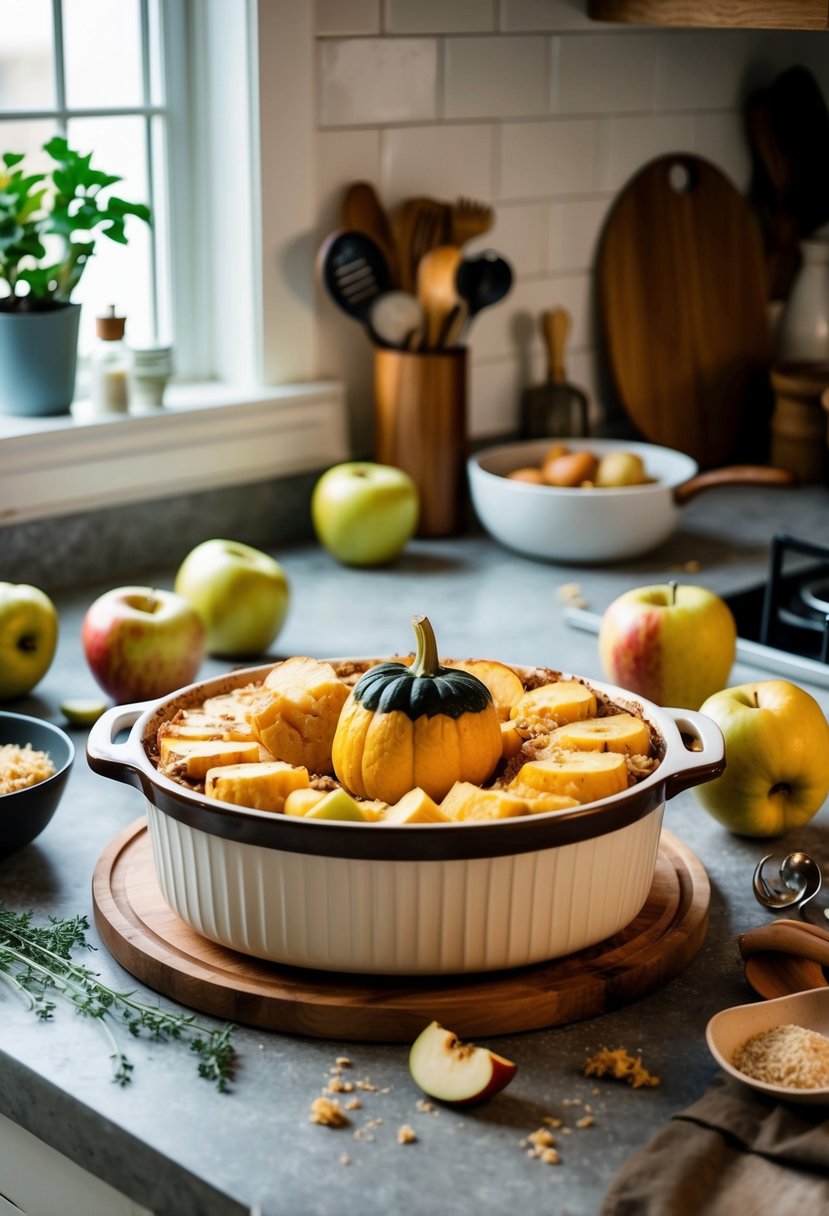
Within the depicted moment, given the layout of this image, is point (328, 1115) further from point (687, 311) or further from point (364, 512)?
point (687, 311)

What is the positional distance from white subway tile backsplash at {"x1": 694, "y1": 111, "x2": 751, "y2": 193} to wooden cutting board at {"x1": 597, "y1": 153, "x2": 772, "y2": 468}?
0.25 ft

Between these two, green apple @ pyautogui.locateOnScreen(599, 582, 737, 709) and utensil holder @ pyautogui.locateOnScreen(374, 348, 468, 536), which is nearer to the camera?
green apple @ pyautogui.locateOnScreen(599, 582, 737, 709)

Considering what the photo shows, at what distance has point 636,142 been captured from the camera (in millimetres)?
2223

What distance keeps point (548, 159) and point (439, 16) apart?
0.29m

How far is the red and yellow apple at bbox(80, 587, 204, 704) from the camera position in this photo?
133 cm

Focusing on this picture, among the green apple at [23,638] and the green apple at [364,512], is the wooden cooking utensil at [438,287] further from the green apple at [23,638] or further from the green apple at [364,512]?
the green apple at [23,638]

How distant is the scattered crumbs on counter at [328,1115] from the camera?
0.77 meters

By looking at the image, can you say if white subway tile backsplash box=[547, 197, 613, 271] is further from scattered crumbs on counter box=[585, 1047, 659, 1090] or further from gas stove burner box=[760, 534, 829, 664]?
scattered crumbs on counter box=[585, 1047, 659, 1090]

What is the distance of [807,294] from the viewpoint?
94.3 inches

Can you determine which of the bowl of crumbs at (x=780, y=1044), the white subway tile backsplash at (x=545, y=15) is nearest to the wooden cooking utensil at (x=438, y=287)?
the white subway tile backsplash at (x=545, y=15)

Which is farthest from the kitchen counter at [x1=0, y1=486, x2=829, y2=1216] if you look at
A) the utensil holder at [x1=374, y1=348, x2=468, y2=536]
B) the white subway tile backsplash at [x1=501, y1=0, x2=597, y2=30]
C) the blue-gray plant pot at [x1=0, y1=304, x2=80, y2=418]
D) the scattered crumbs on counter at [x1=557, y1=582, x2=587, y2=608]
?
the white subway tile backsplash at [x1=501, y1=0, x2=597, y2=30]

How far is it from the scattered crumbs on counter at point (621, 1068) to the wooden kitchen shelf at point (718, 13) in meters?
1.29

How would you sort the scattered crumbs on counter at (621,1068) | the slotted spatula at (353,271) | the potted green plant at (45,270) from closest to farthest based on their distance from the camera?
the scattered crumbs on counter at (621,1068), the potted green plant at (45,270), the slotted spatula at (353,271)

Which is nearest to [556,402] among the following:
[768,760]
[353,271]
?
[353,271]
